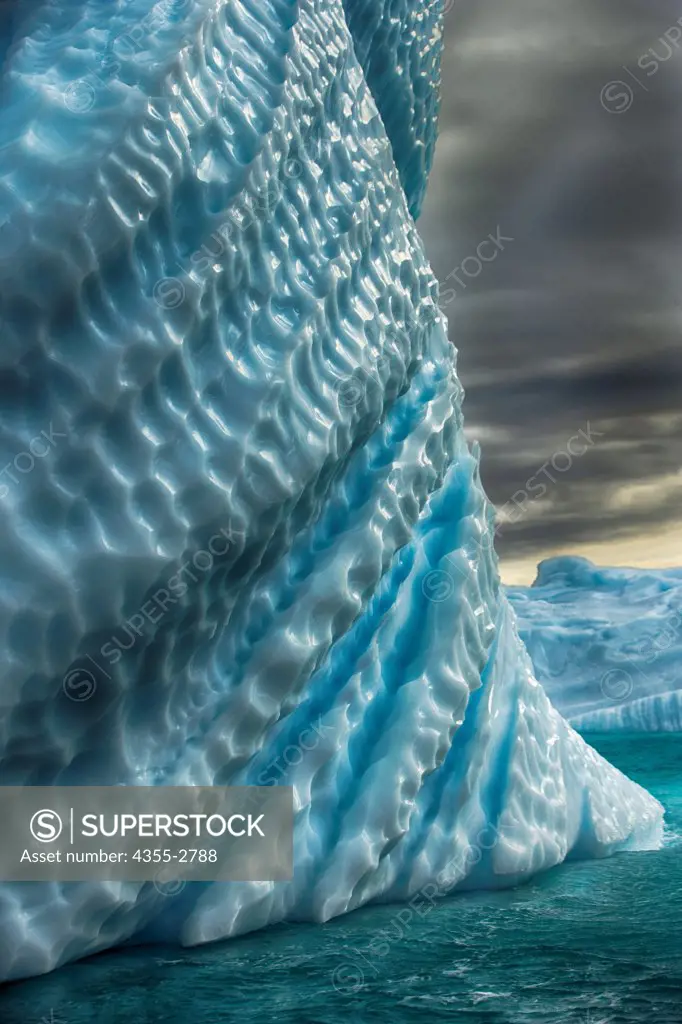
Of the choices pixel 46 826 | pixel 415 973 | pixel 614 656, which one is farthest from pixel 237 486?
pixel 614 656

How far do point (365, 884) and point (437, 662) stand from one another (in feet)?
2.75

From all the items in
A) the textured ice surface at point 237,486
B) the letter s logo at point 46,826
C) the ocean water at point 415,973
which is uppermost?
the textured ice surface at point 237,486

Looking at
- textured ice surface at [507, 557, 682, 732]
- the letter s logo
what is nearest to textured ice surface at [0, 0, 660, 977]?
the letter s logo

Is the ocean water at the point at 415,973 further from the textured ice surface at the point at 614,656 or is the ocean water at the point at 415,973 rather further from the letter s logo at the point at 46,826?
the textured ice surface at the point at 614,656

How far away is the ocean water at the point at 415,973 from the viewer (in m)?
2.45

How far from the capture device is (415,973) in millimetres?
2742

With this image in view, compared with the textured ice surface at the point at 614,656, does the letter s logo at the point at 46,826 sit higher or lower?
lower

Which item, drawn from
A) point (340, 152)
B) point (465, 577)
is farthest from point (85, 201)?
point (465, 577)

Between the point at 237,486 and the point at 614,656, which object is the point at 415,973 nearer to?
the point at 237,486

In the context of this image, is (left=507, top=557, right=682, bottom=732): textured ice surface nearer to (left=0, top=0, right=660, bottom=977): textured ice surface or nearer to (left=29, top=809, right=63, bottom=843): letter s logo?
(left=0, top=0, right=660, bottom=977): textured ice surface

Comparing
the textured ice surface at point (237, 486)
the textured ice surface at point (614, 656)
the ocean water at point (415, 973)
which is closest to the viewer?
the ocean water at point (415, 973)

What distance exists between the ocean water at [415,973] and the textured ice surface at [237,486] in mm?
134

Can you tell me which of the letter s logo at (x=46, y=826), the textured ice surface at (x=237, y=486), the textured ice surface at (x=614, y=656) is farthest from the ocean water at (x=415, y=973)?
the textured ice surface at (x=614, y=656)

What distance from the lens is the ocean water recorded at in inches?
96.3
